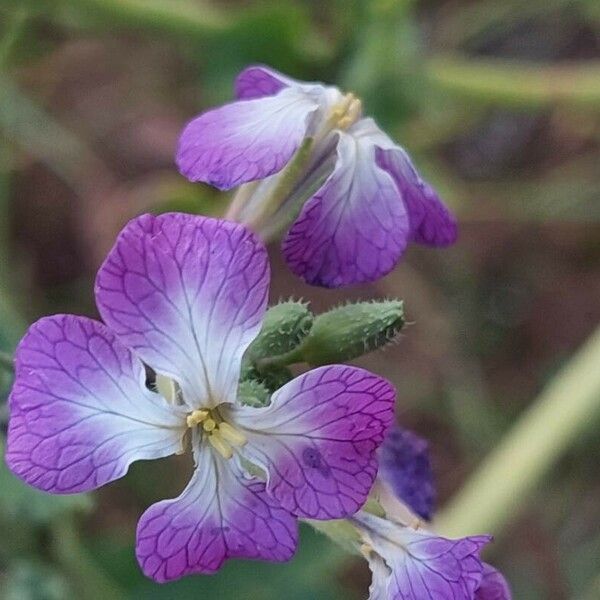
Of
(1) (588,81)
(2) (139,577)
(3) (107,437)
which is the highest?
(1) (588,81)

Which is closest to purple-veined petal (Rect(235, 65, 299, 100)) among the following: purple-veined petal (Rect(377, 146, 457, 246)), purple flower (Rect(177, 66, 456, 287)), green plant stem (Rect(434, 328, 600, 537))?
purple flower (Rect(177, 66, 456, 287))

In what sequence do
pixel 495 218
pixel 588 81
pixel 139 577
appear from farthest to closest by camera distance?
1. pixel 495 218
2. pixel 588 81
3. pixel 139 577

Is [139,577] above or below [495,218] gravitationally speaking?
below

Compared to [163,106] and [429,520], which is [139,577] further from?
[163,106]

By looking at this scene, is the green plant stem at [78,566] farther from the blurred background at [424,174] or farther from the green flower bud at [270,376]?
the green flower bud at [270,376]

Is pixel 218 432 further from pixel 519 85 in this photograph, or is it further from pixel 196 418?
pixel 519 85

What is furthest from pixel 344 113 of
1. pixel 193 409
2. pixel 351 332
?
pixel 193 409

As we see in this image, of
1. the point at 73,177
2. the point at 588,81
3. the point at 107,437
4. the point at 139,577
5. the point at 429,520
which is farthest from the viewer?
the point at 73,177

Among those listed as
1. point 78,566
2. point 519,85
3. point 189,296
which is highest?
point 519,85

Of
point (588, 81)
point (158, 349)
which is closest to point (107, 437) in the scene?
point (158, 349)
